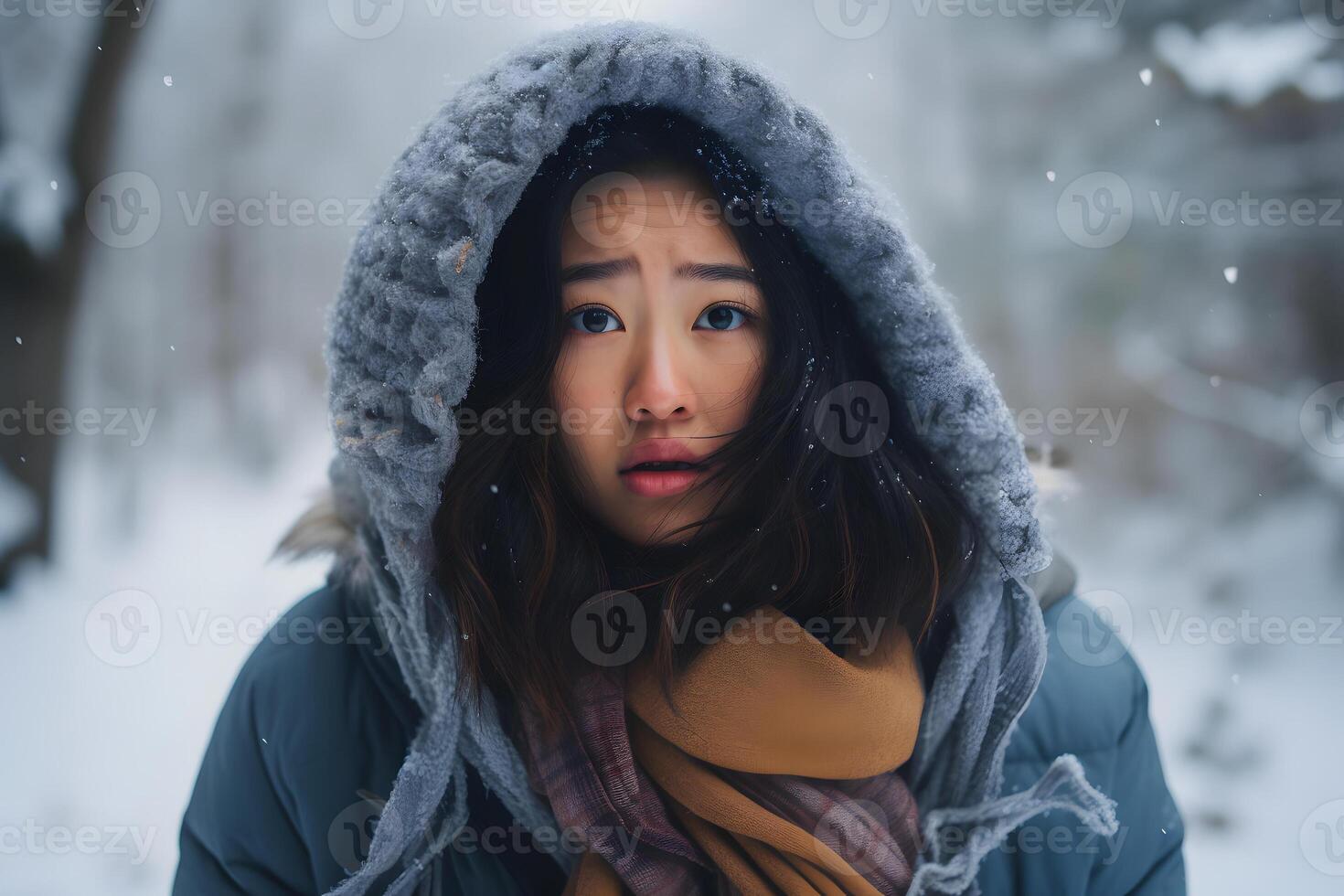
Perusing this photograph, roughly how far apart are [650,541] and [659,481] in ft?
0.27

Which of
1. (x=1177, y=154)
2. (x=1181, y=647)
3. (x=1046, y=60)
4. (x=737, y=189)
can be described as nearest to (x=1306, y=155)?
(x=1177, y=154)

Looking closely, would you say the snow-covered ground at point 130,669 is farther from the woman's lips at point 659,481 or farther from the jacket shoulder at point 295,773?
the woman's lips at point 659,481

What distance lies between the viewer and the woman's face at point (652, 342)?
0.80 m

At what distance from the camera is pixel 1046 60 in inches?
112

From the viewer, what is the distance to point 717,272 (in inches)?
32.1

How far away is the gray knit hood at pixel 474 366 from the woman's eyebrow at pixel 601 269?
0.30 feet

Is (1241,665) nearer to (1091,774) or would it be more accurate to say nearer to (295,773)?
(1091,774)

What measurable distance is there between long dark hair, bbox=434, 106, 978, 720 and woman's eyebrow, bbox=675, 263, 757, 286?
0.02 m

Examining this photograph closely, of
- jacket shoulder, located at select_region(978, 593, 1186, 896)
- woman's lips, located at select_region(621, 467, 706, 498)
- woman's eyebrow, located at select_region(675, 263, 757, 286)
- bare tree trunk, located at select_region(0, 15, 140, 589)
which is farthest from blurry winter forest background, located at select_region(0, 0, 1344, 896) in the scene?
woman's lips, located at select_region(621, 467, 706, 498)

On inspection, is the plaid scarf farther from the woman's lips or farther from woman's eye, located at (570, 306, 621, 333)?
woman's eye, located at (570, 306, 621, 333)

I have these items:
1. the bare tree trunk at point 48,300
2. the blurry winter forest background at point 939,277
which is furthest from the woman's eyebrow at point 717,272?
the bare tree trunk at point 48,300

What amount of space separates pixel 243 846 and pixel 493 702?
350mm

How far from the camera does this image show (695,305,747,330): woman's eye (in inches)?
32.8

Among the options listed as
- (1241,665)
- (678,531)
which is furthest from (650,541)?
(1241,665)
